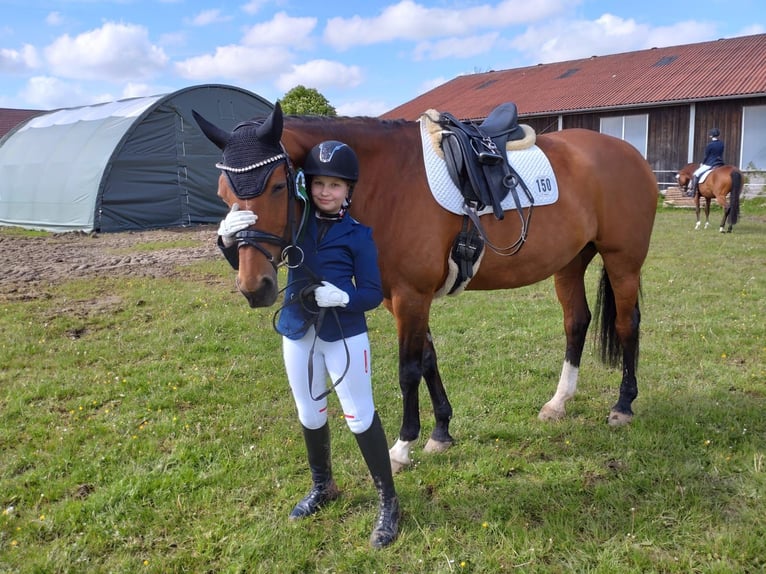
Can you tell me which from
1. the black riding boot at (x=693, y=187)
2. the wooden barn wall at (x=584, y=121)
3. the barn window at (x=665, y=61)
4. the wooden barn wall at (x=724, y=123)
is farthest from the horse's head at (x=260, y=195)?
the barn window at (x=665, y=61)

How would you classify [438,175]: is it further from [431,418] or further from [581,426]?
[581,426]

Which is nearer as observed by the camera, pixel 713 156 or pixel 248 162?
pixel 248 162

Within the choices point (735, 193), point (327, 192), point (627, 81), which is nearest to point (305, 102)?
point (627, 81)

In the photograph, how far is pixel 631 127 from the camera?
67.8ft

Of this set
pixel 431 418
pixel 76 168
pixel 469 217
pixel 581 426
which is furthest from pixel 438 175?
pixel 76 168

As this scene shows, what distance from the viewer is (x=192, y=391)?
14.1 ft

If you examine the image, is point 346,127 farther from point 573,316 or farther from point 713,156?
point 713,156

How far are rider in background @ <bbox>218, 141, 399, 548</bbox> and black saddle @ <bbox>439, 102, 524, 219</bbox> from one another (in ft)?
2.92

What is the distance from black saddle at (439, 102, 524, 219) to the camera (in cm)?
316

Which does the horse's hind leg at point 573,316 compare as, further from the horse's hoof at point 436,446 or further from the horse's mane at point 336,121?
the horse's mane at point 336,121

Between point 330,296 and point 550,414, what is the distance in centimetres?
228

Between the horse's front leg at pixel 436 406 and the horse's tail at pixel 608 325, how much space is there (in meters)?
1.54

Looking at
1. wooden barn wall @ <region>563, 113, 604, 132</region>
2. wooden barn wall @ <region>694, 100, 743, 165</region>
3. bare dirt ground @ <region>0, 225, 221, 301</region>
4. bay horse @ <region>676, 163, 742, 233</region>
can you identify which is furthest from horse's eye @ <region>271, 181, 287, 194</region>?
wooden barn wall @ <region>563, 113, 604, 132</region>

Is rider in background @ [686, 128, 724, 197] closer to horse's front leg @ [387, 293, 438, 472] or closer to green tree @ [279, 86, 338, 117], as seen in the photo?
horse's front leg @ [387, 293, 438, 472]
